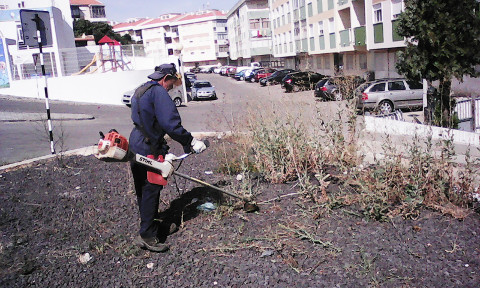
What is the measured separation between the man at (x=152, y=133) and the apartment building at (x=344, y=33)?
10.1 metres

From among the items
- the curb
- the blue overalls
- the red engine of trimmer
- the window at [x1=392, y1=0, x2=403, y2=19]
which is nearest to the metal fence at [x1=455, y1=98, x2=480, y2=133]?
the curb

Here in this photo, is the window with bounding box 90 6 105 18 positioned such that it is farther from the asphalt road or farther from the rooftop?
the asphalt road

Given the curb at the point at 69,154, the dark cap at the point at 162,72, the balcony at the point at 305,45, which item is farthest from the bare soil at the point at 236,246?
the balcony at the point at 305,45

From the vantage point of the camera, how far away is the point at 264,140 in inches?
241

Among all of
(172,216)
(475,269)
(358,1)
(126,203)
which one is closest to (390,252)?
(475,269)

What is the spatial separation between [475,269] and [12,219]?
4.67 meters

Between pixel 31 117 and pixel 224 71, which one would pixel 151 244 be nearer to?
pixel 31 117

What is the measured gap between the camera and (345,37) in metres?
31.7

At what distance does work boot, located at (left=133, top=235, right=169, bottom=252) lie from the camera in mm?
4371

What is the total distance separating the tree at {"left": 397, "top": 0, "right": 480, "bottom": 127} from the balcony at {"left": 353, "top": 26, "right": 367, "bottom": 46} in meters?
15.1

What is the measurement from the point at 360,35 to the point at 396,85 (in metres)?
10.6

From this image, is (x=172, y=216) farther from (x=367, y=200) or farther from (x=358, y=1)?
(x=358, y=1)

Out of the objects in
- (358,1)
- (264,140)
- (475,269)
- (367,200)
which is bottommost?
(475,269)

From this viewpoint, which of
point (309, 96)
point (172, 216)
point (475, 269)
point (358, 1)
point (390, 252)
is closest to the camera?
point (475, 269)
